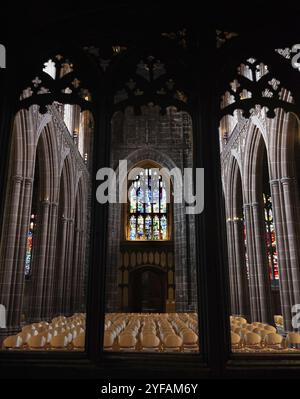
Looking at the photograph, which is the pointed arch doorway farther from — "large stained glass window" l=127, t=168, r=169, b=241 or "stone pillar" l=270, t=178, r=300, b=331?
"stone pillar" l=270, t=178, r=300, b=331

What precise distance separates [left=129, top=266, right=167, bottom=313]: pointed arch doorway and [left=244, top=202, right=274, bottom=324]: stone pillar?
972 cm

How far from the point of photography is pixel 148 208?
81.8ft

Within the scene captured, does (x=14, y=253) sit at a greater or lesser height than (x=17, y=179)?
lesser

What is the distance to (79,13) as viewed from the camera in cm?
489

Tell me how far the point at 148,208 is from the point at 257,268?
39.0 feet

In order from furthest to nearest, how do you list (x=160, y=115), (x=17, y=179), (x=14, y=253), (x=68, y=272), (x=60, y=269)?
(x=68, y=272) < (x=60, y=269) < (x=17, y=179) < (x=14, y=253) < (x=160, y=115)

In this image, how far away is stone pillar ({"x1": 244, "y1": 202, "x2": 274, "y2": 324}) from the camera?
13525 mm

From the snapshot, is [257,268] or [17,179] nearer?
[17,179]

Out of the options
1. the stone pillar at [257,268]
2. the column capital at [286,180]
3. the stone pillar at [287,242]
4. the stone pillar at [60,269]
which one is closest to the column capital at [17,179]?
the stone pillar at [60,269]

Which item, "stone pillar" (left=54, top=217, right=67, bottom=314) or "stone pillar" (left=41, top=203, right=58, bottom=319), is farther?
"stone pillar" (left=54, top=217, right=67, bottom=314)

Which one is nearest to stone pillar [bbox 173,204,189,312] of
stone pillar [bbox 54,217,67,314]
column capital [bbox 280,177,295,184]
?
stone pillar [bbox 54,217,67,314]

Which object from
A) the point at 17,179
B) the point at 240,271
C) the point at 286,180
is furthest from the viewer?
the point at 240,271

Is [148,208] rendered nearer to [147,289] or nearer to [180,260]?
[180,260]

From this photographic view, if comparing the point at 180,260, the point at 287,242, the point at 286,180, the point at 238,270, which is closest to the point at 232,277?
the point at 238,270
